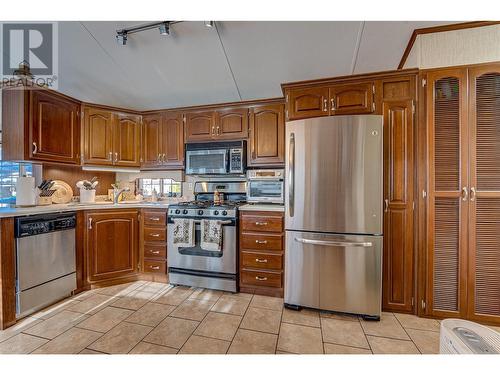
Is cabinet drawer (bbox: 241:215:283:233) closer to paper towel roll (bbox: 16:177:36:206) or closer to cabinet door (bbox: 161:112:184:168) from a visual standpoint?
cabinet door (bbox: 161:112:184:168)

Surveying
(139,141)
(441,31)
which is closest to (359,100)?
(441,31)

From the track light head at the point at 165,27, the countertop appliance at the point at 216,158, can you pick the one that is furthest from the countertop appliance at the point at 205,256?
the track light head at the point at 165,27

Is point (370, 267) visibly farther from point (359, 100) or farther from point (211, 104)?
point (211, 104)

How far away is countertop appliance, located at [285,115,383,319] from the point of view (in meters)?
1.88

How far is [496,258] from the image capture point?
70.0 inches

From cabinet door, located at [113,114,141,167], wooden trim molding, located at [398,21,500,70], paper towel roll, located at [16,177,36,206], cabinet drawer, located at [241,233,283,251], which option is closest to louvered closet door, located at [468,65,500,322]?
wooden trim molding, located at [398,21,500,70]

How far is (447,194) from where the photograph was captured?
6.08 ft

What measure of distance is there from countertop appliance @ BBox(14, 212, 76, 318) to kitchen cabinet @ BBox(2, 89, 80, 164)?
713 millimetres

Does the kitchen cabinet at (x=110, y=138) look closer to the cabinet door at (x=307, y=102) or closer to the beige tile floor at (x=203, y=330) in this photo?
the beige tile floor at (x=203, y=330)

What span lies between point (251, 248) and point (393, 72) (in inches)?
84.1

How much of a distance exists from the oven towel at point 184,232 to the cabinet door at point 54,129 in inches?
58.7

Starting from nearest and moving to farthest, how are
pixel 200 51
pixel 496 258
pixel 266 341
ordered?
1. pixel 266 341
2. pixel 496 258
3. pixel 200 51

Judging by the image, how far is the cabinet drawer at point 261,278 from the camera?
7.61ft

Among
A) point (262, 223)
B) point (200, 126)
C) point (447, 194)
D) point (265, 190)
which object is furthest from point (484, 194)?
point (200, 126)
